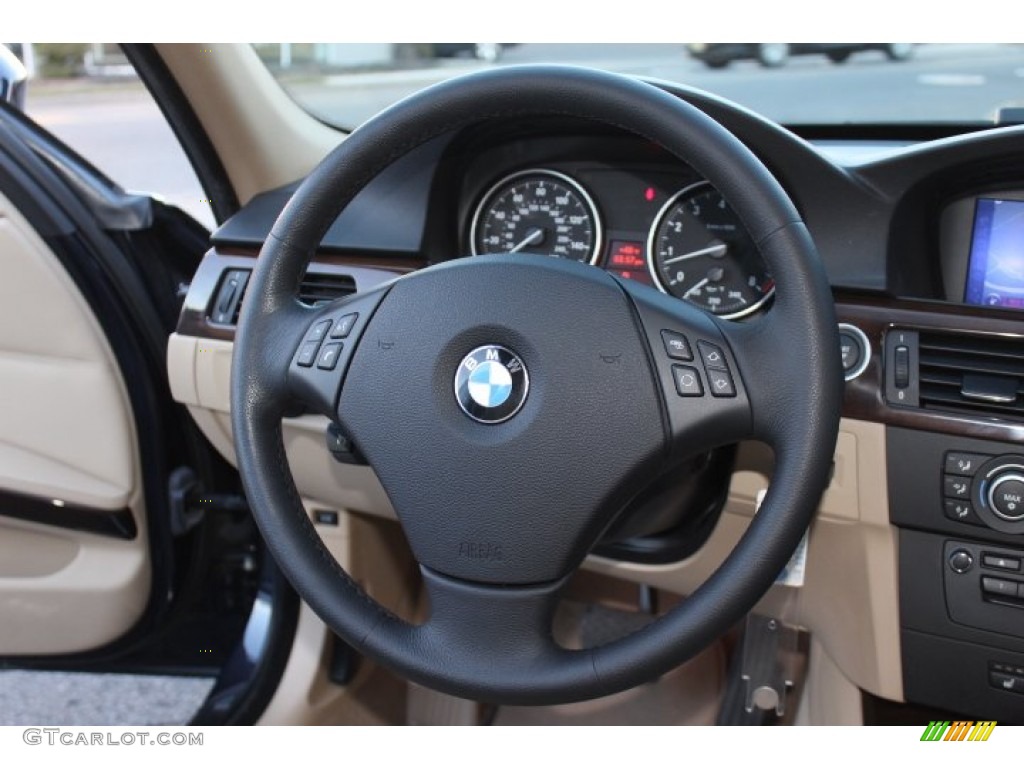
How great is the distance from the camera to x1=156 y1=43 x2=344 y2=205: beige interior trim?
1.62 meters

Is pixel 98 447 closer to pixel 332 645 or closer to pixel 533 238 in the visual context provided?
pixel 332 645

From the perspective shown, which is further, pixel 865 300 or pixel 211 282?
pixel 211 282

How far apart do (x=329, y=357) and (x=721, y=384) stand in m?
0.40

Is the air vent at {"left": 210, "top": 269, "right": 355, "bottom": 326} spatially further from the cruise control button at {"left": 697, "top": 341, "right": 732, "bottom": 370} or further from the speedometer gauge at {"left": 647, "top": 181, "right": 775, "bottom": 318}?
A: the cruise control button at {"left": 697, "top": 341, "right": 732, "bottom": 370}

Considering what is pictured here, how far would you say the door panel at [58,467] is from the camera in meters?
1.68

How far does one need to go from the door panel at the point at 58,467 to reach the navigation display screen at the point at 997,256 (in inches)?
50.4

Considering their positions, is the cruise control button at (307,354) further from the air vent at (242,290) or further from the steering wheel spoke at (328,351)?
the air vent at (242,290)

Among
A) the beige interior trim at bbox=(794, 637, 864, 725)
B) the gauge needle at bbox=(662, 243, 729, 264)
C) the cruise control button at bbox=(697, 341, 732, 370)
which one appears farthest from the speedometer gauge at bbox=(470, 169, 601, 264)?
the beige interior trim at bbox=(794, 637, 864, 725)

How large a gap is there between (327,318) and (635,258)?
464 mm

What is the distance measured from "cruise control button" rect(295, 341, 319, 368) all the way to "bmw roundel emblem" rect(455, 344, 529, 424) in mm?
168

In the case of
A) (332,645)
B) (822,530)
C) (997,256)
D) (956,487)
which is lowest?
(332,645)

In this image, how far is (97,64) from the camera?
65.2 inches

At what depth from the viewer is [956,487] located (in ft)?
3.94

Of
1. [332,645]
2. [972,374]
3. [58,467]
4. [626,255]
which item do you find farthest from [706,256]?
[58,467]
